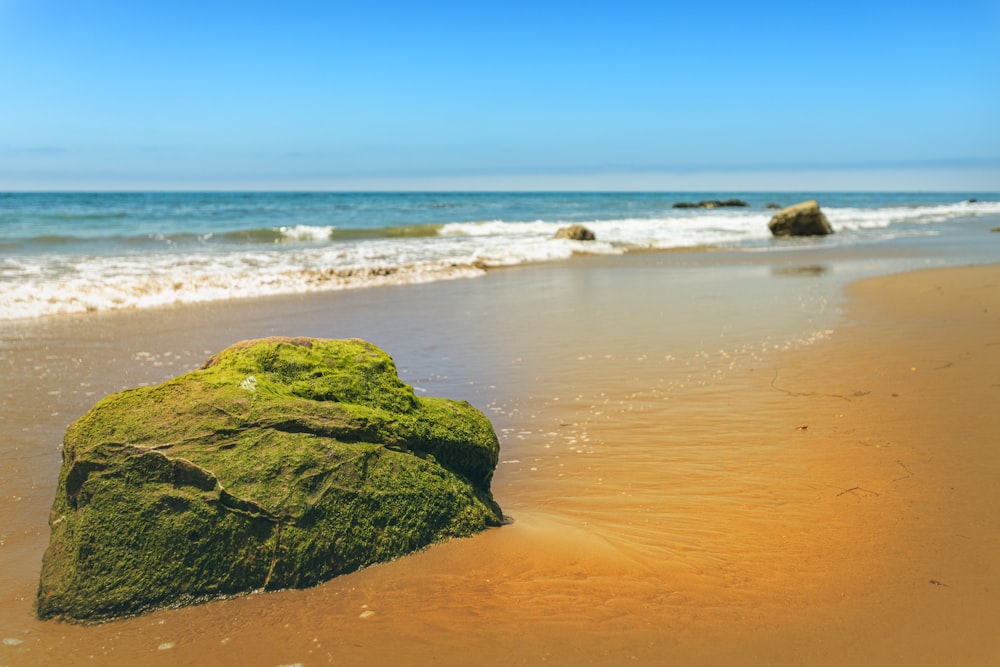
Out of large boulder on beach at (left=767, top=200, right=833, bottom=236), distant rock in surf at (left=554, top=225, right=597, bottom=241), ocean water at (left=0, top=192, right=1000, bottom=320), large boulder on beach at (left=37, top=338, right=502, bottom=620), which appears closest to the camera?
large boulder on beach at (left=37, top=338, right=502, bottom=620)

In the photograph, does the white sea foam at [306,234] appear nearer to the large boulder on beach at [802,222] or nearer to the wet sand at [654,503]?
the large boulder on beach at [802,222]

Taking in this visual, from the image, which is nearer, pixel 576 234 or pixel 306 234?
pixel 576 234

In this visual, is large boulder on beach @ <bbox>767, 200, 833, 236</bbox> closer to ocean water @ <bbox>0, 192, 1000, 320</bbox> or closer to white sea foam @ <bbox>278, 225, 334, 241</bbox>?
ocean water @ <bbox>0, 192, 1000, 320</bbox>

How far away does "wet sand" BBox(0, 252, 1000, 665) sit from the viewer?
2.69 meters

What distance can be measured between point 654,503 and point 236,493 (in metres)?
2.03

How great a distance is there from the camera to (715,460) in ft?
14.9

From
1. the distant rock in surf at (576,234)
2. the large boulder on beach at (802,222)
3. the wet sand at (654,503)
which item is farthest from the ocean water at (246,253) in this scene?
the wet sand at (654,503)

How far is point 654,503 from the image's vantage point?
396 cm

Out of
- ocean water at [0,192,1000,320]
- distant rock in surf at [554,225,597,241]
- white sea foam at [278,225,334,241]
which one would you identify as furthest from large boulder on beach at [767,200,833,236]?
white sea foam at [278,225,334,241]

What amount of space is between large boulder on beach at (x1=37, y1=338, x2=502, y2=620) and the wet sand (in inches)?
4.5

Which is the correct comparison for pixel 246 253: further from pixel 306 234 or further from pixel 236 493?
pixel 236 493

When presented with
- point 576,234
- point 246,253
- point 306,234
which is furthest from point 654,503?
point 306,234

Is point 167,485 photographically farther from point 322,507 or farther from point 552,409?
point 552,409

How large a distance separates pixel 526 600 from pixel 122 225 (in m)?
36.2
